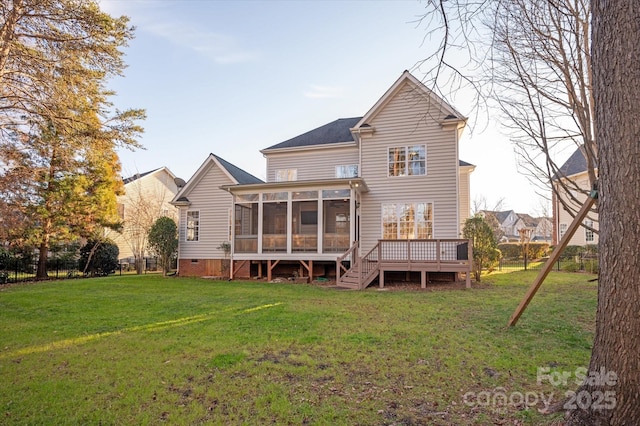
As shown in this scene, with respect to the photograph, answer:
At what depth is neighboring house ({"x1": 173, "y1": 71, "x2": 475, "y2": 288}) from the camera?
1366 centimetres

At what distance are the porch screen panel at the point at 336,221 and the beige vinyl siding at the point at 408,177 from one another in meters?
1.28

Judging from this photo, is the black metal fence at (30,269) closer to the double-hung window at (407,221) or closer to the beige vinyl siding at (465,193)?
the double-hung window at (407,221)

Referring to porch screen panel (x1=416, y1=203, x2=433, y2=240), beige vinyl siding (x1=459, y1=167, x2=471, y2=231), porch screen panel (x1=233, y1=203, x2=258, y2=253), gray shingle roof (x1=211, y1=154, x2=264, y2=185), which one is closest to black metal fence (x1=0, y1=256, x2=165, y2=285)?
porch screen panel (x1=233, y1=203, x2=258, y2=253)

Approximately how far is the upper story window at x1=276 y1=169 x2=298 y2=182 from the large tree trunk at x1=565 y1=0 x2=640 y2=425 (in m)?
15.9

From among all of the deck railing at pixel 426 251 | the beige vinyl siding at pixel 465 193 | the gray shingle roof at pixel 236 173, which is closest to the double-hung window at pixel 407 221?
the deck railing at pixel 426 251

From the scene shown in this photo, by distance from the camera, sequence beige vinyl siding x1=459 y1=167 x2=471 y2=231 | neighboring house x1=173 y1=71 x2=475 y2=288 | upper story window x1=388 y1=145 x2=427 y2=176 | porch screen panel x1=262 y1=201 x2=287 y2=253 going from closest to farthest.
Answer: neighboring house x1=173 y1=71 x2=475 y2=288 < upper story window x1=388 y1=145 x2=427 y2=176 < beige vinyl siding x1=459 y1=167 x2=471 y2=231 < porch screen panel x1=262 y1=201 x2=287 y2=253

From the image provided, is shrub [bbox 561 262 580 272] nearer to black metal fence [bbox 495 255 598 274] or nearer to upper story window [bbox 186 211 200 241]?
black metal fence [bbox 495 255 598 274]

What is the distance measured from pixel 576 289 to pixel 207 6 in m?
16.3

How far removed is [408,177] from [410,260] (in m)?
4.03

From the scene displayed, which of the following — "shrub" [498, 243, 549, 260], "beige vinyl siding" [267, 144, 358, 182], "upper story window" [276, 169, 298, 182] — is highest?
"beige vinyl siding" [267, 144, 358, 182]

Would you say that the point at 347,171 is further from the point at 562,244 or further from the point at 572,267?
the point at 572,267

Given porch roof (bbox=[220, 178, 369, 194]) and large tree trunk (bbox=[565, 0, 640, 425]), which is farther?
porch roof (bbox=[220, 178, 369, 194])

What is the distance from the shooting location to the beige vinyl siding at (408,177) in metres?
14.3

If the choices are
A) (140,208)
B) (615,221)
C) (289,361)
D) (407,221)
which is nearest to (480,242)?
(407,221)
